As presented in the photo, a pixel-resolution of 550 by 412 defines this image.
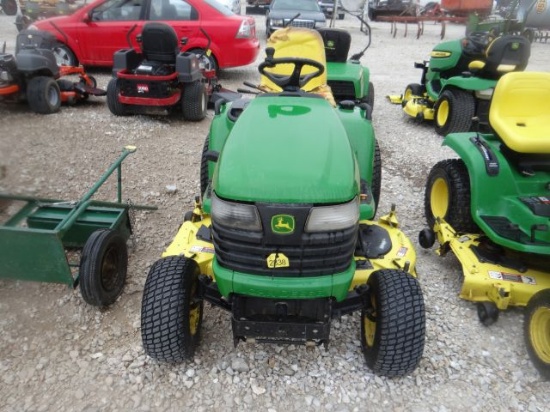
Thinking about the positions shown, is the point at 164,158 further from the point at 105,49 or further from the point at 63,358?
the point at 105,49

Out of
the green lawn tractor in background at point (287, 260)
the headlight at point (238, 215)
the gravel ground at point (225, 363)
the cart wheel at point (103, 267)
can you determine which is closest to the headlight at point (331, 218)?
the green lawn tractor in background at point (287, 260)

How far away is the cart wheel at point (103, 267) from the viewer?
250 cm

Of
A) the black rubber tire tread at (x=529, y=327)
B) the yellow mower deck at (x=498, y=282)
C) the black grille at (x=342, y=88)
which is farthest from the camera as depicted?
the black grille at (x=342, y=88)

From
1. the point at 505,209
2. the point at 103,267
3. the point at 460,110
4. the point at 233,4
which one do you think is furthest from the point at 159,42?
the point at 233,4

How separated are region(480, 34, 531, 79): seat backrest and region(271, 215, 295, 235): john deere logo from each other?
470 cm

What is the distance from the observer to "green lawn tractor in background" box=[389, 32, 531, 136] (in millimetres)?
5469

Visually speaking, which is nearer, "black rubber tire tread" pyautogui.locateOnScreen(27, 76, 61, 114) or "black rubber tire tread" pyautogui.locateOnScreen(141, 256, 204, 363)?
"black rubber tire tread" pyautogui.locateOnScreen(141, 256, 204, 363)

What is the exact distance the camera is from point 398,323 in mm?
2082

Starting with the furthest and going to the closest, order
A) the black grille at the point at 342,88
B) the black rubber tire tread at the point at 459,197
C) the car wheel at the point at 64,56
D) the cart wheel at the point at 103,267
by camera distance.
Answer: the car wheel at the point at 64,56 → the black grille at the point at 342,88 → the black rubber tire tread at the point at 459,197 → the cart wheel at the point at 103,267

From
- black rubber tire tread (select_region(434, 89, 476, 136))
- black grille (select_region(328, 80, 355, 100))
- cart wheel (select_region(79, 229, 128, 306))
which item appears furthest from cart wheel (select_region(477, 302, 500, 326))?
black grille (select_region(328, 80, 355, 100))

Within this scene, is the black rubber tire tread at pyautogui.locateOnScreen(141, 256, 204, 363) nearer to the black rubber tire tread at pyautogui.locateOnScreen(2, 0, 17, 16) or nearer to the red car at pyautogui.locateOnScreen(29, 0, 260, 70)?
the red car at pyautogui.locateOnScreen(29, 0, 260, 70)

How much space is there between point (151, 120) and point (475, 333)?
14.7 ft

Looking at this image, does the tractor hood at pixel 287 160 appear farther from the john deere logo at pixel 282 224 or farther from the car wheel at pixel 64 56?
the car wheel at pixel 64 56

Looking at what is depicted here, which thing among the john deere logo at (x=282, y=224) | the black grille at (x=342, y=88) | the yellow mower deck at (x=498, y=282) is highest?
the john deere logo at (x=282, y=224)
